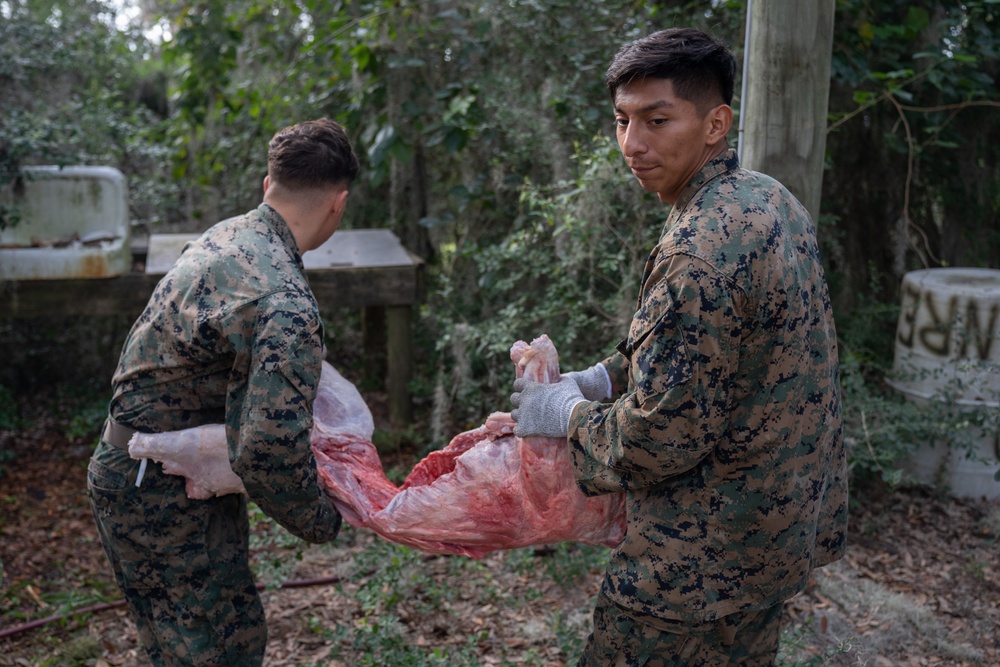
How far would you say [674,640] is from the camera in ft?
7.29

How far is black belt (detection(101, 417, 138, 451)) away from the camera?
2.71 metres

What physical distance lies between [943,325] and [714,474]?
13.4ft

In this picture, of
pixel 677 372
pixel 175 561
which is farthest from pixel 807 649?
pixel 175 561

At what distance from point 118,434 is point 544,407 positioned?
1376mm

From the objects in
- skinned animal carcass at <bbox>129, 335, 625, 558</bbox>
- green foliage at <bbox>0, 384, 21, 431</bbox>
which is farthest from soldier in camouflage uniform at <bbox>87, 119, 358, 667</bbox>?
green foliage at <bbox>0, 384, 21, 431</bbox>

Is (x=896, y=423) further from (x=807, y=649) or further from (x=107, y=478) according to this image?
Result: (x=107, y=478)

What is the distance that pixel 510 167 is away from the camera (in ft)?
20.7

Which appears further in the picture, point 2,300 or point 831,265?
point 831,265

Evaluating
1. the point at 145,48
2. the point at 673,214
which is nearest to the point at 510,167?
the point at 673,214

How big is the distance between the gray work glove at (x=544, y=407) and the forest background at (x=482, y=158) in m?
2.03

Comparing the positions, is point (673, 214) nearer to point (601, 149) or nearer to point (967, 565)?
point (601, 149)

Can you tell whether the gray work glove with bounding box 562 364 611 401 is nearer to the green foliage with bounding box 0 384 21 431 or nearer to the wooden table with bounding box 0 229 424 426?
the wooden table with bounding box 0 229 424 426

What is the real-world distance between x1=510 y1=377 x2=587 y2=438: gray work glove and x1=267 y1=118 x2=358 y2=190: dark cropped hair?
3.00 ft

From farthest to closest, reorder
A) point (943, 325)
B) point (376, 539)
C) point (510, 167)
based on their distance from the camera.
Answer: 1. point (510, 167)
2. point (943, 325)
3. point (376, 539)
